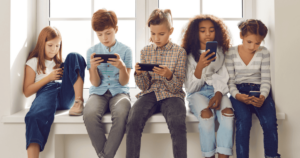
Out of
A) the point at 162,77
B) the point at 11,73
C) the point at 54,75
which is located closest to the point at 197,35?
the point at 162,77

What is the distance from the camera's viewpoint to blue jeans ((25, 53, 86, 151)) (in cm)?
134

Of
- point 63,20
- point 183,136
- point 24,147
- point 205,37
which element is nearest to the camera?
point 183,136

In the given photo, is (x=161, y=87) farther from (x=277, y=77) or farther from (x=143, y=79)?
(x=277, y=77)

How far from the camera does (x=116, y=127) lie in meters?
1.33

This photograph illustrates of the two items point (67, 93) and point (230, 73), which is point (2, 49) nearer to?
point (67, 93)

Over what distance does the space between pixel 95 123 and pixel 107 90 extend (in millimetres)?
300

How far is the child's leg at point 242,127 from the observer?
4.27ft

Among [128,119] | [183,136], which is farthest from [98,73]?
[183,136]

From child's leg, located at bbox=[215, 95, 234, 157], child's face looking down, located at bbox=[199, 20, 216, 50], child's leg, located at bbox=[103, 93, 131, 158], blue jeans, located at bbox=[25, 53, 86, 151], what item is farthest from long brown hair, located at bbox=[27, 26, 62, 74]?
child's leg, located at bbox=[215, 95, 234, 157]

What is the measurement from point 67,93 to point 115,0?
0.82 metres

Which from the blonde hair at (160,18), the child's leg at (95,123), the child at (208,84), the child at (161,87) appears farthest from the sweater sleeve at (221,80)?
the child's leg at (95,123)

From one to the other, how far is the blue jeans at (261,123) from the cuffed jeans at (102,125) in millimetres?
621

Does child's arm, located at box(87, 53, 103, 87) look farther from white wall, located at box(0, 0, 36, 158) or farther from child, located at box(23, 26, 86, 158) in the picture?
white wall, located at box(0, 0, 36, 158)

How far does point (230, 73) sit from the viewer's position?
5.09 feet
